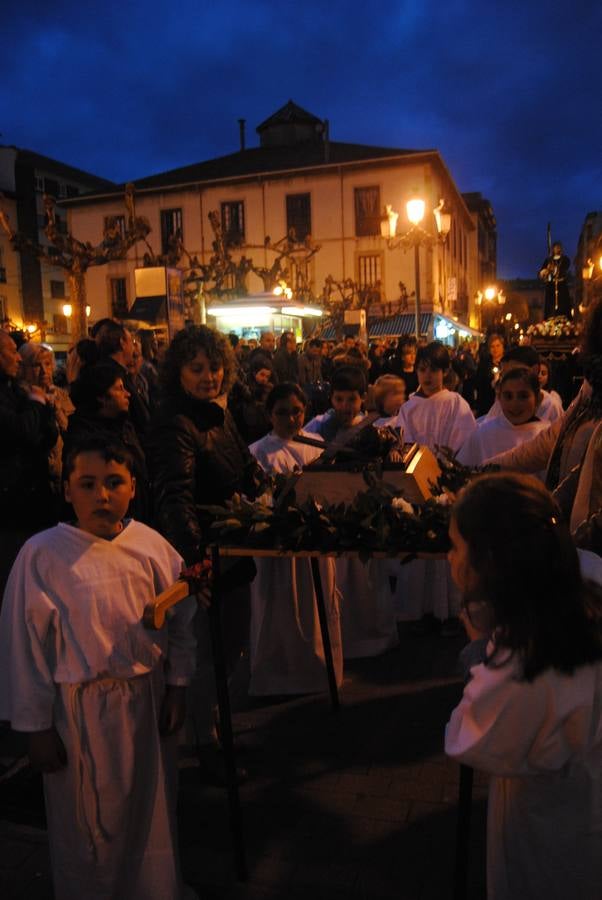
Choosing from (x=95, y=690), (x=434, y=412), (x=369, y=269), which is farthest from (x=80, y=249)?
(x=369, y=269)

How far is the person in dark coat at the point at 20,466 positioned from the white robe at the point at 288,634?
1393mm

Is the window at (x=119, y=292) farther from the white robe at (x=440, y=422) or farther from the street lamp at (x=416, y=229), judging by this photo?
the white robe at (x=440, y=422)

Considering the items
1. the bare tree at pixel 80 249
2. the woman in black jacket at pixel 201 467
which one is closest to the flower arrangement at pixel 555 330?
the bare tree at pixel 80 249

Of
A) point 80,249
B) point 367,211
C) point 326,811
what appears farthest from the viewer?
point 367,211

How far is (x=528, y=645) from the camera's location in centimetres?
183

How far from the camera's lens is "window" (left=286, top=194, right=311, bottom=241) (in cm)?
3953

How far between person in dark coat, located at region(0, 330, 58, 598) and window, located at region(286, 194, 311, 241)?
36288 mm

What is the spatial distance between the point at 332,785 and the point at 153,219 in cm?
4163

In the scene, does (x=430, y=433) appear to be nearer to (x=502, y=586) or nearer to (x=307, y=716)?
(x=307, y=716)

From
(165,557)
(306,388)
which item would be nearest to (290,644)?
(165,557)

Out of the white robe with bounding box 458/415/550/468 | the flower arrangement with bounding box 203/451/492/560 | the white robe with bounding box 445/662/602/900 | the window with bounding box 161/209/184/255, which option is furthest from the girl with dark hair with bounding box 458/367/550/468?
the window with bounding box 161/209/184/255

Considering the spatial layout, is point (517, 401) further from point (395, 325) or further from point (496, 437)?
point (395, 325)

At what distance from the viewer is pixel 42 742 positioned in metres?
2.47

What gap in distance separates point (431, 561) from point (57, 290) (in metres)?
50.4
